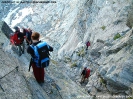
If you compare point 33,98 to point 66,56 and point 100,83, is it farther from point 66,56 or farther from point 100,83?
point 66,56

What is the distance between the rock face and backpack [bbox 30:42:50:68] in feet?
16.5

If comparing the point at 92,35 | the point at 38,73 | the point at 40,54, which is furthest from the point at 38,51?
the point at 92,35

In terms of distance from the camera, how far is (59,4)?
153ft

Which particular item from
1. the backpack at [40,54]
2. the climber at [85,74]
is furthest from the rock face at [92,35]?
the backpack at [40,54]

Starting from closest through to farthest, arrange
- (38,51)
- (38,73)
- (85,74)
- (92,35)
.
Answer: (38,51) → (38,73) → (85,74) → (92,35)

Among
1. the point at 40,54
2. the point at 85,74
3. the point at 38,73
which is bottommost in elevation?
the point at 85,74

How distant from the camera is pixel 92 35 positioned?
88.0 feet

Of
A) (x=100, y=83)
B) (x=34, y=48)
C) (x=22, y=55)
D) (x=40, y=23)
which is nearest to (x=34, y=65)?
(x=34, y=48)

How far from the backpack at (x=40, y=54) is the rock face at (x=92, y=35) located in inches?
198

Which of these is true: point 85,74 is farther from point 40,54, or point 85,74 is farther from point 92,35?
point 40,54

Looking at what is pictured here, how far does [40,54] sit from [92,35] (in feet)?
63.2

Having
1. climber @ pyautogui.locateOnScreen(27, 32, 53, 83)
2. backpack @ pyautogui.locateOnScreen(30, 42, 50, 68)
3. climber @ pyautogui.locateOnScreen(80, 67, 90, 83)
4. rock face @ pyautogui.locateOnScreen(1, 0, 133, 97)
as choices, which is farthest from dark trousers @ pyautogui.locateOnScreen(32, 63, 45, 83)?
climber @ pyautogui.locateOnScreen(80, 67, 90, 83)

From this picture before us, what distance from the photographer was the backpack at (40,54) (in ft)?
26.3

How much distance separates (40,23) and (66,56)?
807 inches
